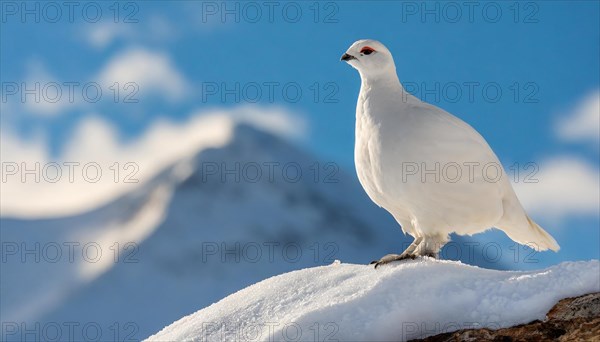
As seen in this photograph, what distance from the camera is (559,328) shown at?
16.7 ft

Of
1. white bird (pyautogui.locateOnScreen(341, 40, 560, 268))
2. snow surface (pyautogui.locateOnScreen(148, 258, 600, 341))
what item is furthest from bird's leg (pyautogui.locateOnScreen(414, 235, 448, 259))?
snow surface (pyautogui.locateOnScreen(148, 258, 600, 341))

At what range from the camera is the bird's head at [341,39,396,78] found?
7.38m

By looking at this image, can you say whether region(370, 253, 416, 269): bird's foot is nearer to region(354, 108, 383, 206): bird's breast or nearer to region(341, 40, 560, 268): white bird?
region(341, 40, 560, 268): white bird

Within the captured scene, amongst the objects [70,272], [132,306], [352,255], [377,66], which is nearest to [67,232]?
[70,272]

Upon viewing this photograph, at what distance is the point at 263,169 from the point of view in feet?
207

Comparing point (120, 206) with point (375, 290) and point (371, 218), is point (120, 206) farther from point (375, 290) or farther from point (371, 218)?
point (375, 290)

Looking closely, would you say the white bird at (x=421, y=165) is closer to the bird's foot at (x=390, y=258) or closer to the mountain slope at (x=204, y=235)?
the bird's foot at (x=390, y=258)

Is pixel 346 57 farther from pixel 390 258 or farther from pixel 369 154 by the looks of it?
pixel 390 258

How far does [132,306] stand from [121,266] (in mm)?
6730

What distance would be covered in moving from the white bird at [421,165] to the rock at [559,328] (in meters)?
1.60

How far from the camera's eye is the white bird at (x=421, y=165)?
21.9ft

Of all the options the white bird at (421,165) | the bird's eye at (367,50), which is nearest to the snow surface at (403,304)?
the white bird at (421,165)

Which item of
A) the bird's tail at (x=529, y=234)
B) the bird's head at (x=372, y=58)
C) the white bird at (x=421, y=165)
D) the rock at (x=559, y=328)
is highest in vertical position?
the bird's head at (x=372, y=58)

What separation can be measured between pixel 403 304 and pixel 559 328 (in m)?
1.09
